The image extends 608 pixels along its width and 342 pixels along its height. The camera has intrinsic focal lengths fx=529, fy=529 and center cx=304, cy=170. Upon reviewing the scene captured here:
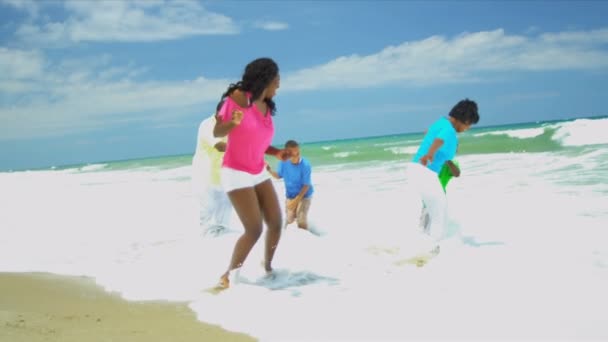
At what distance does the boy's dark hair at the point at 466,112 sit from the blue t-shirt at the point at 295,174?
1.88 metres

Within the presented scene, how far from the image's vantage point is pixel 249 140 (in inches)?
142

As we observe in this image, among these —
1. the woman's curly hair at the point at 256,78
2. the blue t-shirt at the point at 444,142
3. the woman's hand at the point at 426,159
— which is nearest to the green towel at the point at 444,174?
the blue t-shirt at the point at 444,142

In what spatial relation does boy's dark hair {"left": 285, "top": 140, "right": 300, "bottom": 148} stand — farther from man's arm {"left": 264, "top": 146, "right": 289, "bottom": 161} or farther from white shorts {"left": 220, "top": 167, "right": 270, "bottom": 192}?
white shorts {"left": 220, "top": 167, "right": 270, "bottom": 192}

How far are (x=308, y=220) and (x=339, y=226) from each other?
415 millimetres

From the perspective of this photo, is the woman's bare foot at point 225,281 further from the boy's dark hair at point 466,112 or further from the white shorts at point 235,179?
the boy's dark hair at point 466,112

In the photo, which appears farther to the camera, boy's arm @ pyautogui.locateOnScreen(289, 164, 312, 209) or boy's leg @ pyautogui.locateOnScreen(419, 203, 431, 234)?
boy's arm @ pyautogui.locateOnScreen(289, 164, 312, 209)

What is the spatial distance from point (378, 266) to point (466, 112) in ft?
5.57

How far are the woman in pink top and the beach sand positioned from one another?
76cm

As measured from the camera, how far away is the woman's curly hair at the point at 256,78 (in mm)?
3594

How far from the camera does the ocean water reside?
9.80 ft

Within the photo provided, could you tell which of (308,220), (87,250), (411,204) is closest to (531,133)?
(411,204)

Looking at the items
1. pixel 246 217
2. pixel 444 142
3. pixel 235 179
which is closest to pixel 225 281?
pixel 246 217

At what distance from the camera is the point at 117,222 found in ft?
27.1

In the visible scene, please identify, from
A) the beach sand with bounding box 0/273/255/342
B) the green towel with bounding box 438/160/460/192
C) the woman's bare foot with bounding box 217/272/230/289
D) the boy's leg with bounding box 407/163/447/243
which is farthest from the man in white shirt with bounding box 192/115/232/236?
the green towel with bounding box 438/160/460/192
